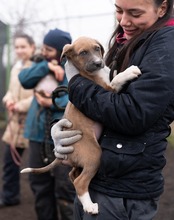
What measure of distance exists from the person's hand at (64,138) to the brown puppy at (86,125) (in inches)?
0.9

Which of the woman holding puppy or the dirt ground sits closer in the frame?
the woman holding puppy

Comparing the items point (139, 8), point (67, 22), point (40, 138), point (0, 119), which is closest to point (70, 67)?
point (139, 8)

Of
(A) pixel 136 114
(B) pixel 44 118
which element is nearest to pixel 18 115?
(B) pixel 44 118

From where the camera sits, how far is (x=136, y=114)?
2162mm

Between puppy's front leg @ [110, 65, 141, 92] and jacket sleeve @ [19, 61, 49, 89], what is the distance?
8.04 feet

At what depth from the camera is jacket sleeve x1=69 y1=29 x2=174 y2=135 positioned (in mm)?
2158

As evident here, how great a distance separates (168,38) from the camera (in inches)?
87.7

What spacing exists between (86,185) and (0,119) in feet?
31.3

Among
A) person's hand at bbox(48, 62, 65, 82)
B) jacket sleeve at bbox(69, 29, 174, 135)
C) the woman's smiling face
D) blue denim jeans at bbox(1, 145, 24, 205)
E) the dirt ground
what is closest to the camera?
jacket sleeve at bbox(69, 29, 174, 135)

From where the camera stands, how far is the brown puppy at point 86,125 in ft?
7.75

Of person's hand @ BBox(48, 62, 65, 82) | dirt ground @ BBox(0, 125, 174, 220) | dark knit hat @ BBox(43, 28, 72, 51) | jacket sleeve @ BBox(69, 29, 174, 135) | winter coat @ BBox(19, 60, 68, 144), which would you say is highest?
jacket sleeve @ BBox(69, 29, 174, 135)

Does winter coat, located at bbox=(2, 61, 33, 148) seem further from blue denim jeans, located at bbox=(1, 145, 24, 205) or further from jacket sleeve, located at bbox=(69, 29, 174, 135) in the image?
jacket sleeve, located at bbox=(69, 29, 174, 135)

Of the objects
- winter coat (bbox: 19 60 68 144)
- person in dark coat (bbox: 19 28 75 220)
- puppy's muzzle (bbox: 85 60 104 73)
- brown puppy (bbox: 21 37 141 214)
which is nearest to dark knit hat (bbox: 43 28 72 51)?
person in dark coat (bbox: 19 28 75 220)

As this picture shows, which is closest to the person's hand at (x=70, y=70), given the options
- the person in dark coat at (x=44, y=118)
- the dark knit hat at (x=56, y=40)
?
the person in dark coat at (x=44, y=118)
